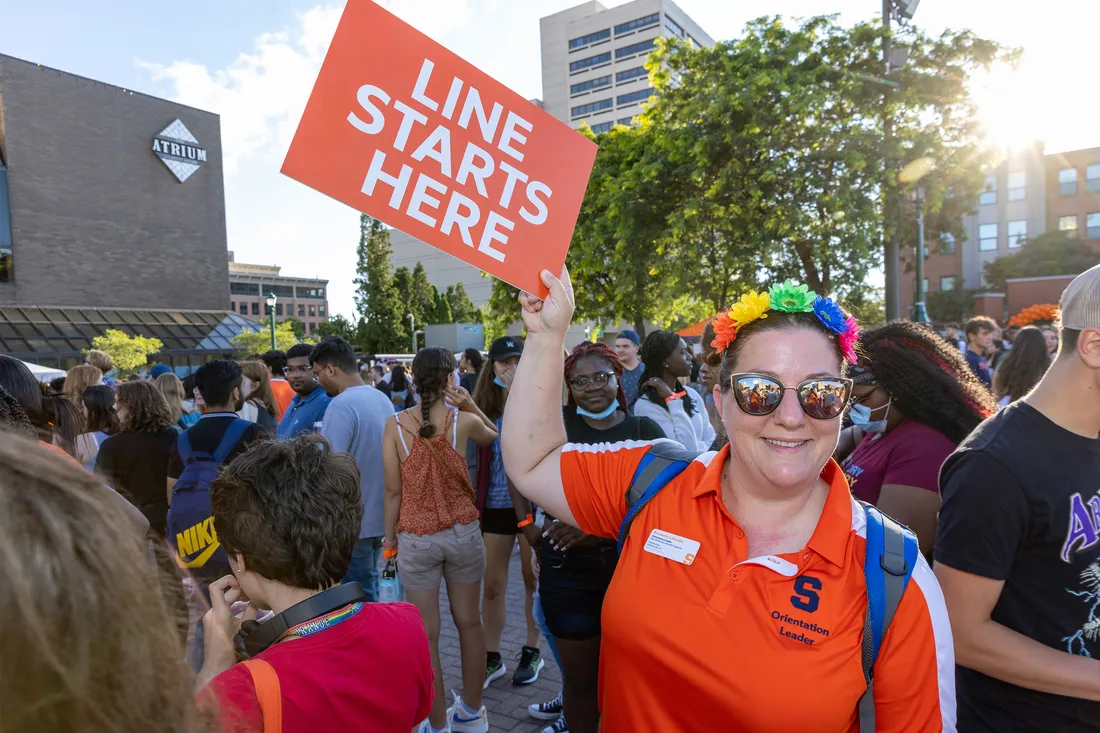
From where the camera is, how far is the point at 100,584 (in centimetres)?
71

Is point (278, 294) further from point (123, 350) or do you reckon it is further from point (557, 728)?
point (557, 728)

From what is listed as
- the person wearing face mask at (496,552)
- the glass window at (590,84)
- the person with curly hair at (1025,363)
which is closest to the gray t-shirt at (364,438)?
the person wearing face mask at (496,552)

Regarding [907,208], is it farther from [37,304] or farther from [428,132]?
[37,304]

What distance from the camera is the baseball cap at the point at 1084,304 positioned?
1.88 metres

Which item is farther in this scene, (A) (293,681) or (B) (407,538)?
(B) (407,538)

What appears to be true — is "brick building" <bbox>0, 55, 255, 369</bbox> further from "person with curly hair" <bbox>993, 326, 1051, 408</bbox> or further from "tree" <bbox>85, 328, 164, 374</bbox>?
"person with curly hair" <bbox>993, 326, 1051, 408</bbox>

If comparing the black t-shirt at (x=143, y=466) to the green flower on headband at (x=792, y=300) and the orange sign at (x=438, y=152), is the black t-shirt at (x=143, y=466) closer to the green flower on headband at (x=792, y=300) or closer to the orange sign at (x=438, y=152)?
the orange sign at (x=438, y=152)

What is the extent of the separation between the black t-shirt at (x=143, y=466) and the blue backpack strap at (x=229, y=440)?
2.28 feet

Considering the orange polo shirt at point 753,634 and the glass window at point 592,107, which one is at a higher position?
the glass window at point 592,107

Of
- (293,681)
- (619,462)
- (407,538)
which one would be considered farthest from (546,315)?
(407,538)

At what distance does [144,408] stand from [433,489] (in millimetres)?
1940

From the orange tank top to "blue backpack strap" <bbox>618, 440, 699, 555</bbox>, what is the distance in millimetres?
2286

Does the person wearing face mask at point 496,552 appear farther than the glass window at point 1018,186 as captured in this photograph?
No

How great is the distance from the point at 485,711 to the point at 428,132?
3.48m
